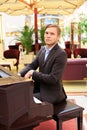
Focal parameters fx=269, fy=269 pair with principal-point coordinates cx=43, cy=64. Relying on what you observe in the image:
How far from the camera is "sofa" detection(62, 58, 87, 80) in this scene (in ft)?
21.3

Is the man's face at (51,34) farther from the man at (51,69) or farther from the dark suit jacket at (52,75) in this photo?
the dark suit jacket at (52,75)

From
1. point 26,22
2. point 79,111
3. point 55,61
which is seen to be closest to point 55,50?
point 55,61

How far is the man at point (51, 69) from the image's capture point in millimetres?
3010

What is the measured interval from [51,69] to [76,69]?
349 cm

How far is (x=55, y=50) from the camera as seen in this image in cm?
311

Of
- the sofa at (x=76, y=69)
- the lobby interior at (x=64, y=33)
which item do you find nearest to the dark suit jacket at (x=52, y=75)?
the lobby interior at (x=64, y=33)

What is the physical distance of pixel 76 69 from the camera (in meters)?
6.50

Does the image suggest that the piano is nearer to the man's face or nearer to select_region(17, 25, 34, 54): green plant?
the man's face

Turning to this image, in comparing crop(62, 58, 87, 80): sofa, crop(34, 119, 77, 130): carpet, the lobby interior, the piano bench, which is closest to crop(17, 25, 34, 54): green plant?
the lobby interior

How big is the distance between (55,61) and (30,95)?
0.67 metres

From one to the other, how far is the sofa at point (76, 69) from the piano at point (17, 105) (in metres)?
3.91

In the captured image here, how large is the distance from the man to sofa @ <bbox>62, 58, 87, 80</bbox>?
3.22 m

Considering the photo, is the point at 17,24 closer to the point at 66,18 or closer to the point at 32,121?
the point at 66,18

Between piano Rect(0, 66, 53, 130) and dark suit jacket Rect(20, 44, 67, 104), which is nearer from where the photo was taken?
piano Rect(0, 66, 53, 130)
